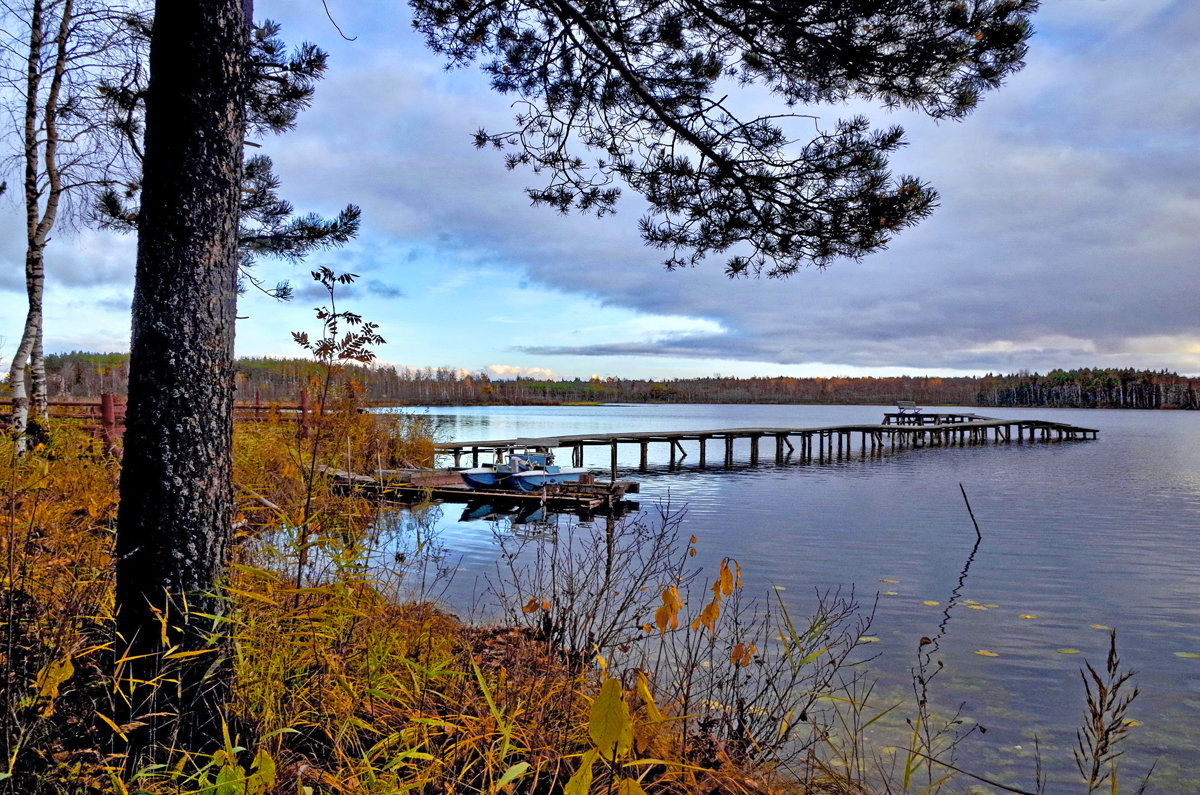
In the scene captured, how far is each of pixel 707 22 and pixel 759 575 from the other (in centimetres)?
895

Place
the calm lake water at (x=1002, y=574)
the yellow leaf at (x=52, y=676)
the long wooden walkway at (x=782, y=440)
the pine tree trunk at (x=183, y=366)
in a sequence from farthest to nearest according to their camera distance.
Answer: the long wooden walkway at (x=782, y=440) < the calm lake water at (x=1002, y=574) < the pine tree trunk at (x=183, y=366) < the yellow leaf at (x=52, y=676)

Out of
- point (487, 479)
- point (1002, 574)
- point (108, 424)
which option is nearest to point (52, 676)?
point (108, 424)

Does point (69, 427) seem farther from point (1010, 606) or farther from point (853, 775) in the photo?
point (1010, 606)

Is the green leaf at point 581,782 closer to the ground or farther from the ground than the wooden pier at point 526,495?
farther from the ground

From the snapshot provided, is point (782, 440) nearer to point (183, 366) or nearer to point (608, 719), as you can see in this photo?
point (183, 366)

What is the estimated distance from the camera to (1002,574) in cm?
1220

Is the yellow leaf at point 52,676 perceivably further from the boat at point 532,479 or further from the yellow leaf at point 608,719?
the boat at point 532,479

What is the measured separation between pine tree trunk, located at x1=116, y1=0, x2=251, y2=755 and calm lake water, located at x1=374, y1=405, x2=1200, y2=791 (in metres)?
4.32

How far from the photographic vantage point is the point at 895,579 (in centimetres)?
1162

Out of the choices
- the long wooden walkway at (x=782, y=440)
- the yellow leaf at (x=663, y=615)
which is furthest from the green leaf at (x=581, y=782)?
the long wooden walkway at (x=782, y=440)

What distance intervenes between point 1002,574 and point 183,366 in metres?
13.4

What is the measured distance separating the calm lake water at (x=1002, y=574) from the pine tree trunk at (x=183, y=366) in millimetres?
4325

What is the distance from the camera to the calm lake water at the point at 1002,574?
6.17m

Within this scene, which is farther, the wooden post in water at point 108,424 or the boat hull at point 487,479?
the boat hull at point 487,479
